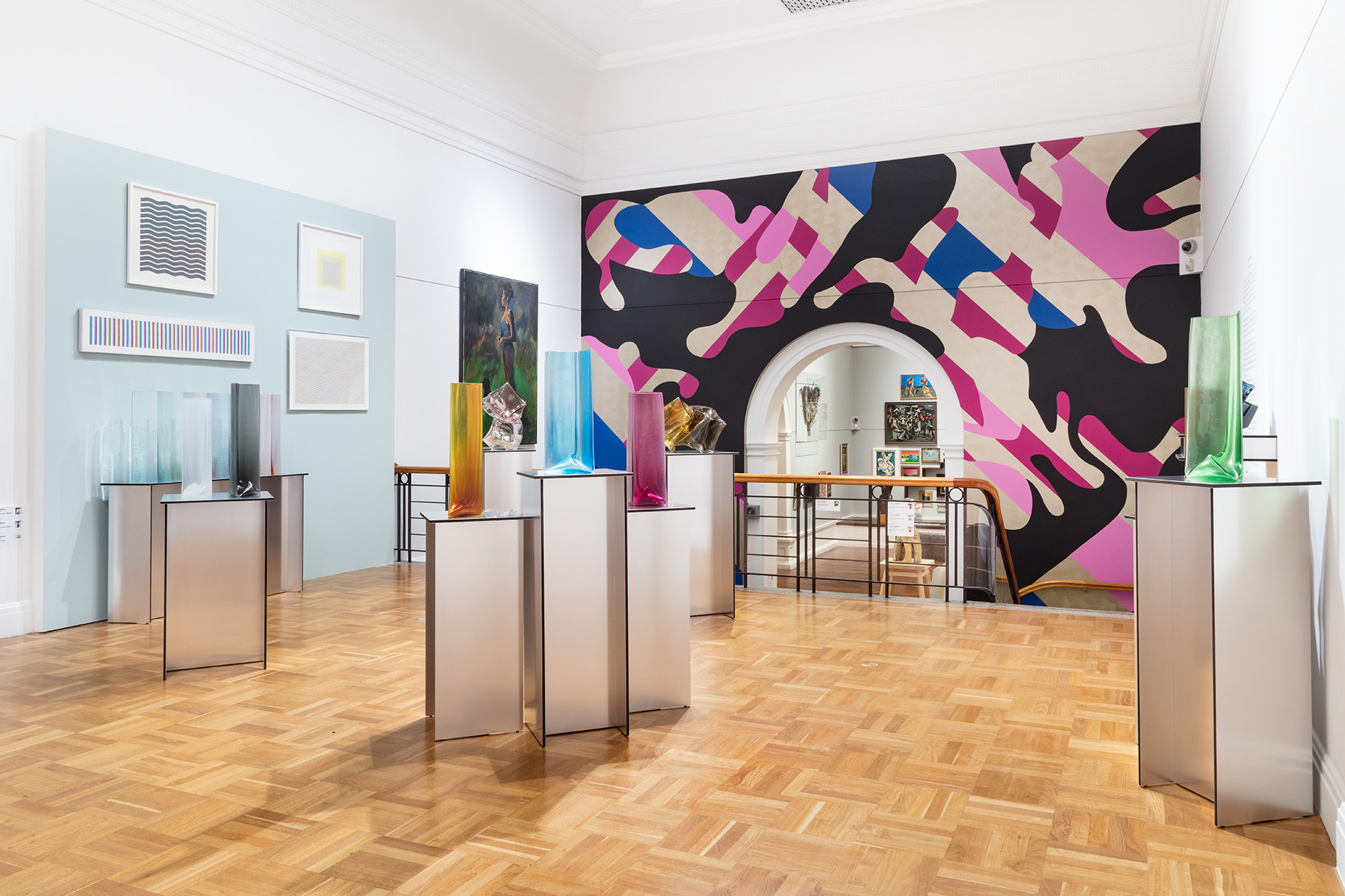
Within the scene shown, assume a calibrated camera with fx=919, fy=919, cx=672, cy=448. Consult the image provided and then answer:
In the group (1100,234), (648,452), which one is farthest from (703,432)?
(1100,234)

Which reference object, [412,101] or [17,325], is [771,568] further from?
[17,325]

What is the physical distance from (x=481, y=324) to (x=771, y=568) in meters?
→ 4.23

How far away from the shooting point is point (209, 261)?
638cm

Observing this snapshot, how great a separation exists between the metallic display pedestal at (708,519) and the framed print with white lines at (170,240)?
3481mm

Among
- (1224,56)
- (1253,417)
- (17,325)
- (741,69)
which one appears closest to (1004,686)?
(1253,417)

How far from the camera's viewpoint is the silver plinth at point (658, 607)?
158 inches

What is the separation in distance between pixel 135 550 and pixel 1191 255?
897 centimetres

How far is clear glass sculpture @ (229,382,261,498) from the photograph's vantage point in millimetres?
4957

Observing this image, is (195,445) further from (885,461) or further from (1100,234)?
(885,461)

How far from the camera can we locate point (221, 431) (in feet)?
19.3

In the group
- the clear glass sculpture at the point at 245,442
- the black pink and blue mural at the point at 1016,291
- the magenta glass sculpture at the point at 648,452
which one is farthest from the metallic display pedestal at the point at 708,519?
the black pink and blue mural at the point at 1016,291

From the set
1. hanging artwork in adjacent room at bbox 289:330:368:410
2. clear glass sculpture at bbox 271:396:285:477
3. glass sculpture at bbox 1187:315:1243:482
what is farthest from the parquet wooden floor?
hanging artwork in adjacent room at bbox 289:330:368:410

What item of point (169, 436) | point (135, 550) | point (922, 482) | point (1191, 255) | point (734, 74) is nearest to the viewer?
point (135, 550)

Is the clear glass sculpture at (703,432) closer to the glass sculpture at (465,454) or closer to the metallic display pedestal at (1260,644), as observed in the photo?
the glass sculpture at (465,454)
